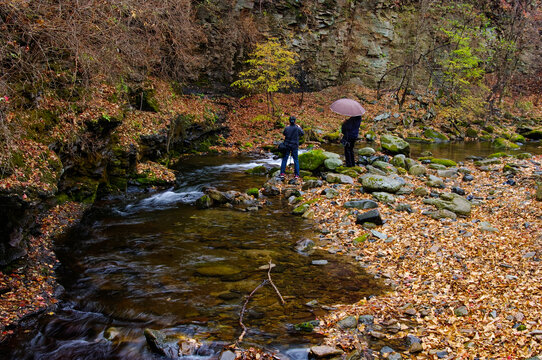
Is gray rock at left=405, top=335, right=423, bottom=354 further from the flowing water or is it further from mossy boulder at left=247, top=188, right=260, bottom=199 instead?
mossy boulder at left=247, top=188, right=260, bottom=199

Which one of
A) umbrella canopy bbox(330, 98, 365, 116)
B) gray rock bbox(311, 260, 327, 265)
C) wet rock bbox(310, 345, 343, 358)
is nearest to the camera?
wet rock bbox(310, 345, 343, 358)

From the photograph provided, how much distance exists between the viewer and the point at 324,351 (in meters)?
4.04

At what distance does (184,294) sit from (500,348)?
4.34 meters

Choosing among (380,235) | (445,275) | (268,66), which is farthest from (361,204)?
(268,66)

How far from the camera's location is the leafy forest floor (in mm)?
4234

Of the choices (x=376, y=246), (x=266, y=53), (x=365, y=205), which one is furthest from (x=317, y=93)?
(x=376, y=246)

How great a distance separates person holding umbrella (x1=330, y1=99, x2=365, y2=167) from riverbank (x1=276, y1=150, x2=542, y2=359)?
3.58 meters

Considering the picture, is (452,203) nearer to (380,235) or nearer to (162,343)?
(380,235)

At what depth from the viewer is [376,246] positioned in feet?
24.2

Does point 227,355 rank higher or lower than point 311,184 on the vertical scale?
higher

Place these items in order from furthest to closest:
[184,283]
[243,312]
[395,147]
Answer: [395,147], [184,283], [243,312]

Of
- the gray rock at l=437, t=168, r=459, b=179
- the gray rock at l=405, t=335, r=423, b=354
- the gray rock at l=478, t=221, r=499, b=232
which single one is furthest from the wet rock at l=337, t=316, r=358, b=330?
the gray rock at l=437, t=168, r=459, b=179

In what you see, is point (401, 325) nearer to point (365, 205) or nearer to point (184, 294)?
point (184, 294)

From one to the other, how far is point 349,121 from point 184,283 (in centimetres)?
928
